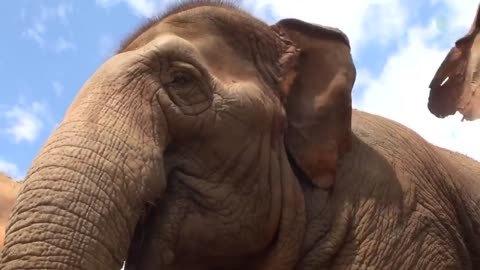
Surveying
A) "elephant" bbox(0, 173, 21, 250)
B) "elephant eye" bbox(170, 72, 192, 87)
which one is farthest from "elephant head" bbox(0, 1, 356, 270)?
"elephant" bbox(0, 173, 21, 250)

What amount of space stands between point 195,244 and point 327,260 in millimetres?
663

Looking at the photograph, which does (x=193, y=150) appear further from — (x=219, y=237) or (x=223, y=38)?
(x=223, y=38)

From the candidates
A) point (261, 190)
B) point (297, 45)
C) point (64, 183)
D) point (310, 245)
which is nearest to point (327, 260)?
point (310, 245)

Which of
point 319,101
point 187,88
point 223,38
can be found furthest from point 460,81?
point 187,88

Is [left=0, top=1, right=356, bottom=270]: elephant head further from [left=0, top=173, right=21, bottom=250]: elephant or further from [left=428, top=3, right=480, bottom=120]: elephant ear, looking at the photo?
[left=0, top=173, right=21, bottom=250]: elephant

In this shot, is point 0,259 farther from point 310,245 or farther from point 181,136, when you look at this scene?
point 310,245

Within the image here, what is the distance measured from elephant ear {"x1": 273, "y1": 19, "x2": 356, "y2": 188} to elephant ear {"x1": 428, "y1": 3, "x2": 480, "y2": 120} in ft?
2.88

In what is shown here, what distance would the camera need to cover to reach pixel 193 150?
3889 mm

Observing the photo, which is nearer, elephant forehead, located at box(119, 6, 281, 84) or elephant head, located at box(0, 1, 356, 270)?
elephant head, located at box(0, 1, 356, 270)

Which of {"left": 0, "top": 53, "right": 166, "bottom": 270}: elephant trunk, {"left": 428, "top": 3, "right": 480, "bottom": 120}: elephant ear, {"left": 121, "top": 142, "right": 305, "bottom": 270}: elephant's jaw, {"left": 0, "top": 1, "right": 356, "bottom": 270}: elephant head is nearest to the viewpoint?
{"left": 0, "top": 53, "right": 166, "bottom": 270}: elephant trunk

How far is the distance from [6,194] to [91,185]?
39.3 ft

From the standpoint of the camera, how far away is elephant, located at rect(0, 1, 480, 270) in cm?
336

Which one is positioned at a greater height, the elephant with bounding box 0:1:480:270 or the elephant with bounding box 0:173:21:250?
the elephant with bounding box 0:1:480:270

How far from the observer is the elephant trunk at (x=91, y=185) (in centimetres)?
316
